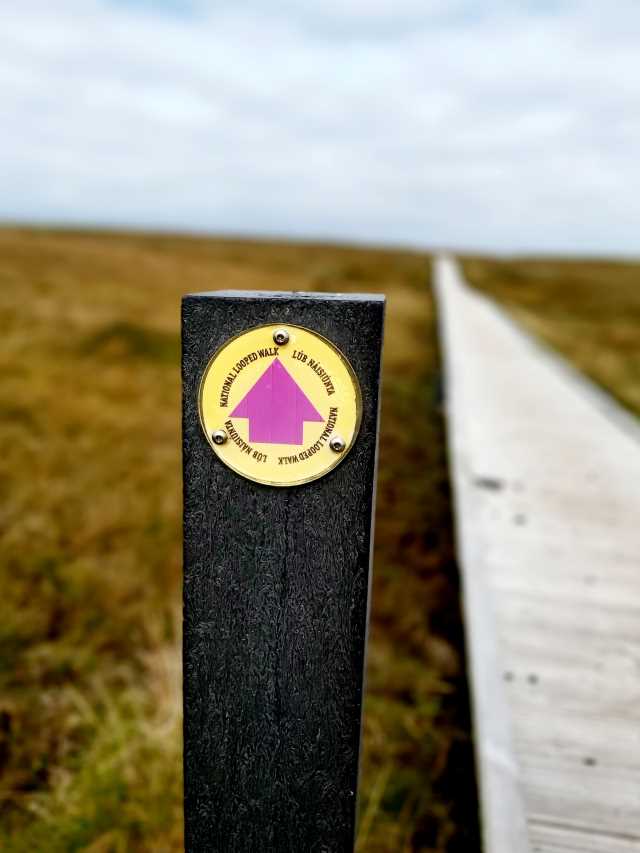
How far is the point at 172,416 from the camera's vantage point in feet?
24.3

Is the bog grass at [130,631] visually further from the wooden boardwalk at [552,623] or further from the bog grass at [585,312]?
the bog grass at [585,312]

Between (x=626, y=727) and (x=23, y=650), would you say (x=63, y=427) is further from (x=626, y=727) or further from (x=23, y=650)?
(x=626, y=727)

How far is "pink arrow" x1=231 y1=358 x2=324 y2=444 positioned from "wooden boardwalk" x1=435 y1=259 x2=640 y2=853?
136cm

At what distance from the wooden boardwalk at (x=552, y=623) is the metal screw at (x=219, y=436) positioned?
4.60 feet

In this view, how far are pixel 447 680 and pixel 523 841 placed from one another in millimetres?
1129

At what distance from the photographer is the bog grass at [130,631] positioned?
2.37 m

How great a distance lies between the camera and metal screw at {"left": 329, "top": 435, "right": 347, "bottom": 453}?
4.66ft

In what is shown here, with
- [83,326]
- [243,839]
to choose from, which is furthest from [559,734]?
[83,326]

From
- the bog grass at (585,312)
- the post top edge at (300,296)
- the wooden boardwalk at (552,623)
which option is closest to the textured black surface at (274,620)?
the post top edge at (300,296)

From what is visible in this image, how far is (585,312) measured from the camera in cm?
2539

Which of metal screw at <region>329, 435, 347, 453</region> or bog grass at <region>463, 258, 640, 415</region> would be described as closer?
metal screw at <region>329, 435, 347, 453</region>

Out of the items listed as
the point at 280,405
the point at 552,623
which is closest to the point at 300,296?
the point at 280,405

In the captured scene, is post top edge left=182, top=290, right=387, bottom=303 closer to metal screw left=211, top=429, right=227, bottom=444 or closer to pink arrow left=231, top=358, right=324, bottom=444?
pink arrow left=231, top=358, right=324, bottom=444

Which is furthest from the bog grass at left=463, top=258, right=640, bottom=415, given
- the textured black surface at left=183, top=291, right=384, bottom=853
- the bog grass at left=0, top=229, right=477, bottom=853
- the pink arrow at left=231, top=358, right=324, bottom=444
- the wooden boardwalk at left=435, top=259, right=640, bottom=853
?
the pink arrow at left=231, top=358, right=324, bottom=444
